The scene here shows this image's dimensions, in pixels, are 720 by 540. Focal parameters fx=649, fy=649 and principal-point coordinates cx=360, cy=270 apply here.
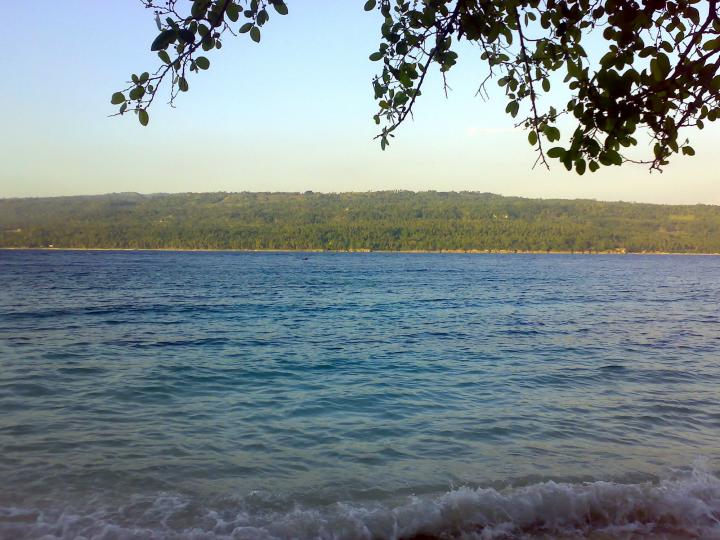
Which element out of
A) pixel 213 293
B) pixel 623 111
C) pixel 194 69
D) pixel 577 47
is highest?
pixel 577 47

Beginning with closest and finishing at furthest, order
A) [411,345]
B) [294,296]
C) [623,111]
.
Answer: [623,111]
[411,345]
[294,296]

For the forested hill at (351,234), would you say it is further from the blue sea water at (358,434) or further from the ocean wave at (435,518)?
the ocean wave at (435,518)

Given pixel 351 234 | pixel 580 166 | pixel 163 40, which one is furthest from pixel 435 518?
pixel 351 234

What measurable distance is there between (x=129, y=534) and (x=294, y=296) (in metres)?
35.9

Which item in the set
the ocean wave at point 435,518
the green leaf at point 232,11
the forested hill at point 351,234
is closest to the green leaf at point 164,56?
the green leaf at point 232,11

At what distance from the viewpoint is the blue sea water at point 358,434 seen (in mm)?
7242

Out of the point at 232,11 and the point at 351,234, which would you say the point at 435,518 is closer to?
the point at 232,11

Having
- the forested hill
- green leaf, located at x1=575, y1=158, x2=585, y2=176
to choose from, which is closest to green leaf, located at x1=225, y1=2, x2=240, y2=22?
green leaf, located at x1=575, y1=158, x2=585, y2=176

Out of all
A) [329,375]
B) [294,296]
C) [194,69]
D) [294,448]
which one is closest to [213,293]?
[294,296]

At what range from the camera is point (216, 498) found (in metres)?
7.75

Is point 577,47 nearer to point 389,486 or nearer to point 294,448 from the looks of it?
point 389,486

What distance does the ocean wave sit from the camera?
6.86 meters

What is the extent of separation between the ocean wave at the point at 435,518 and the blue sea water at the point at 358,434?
0.03 meters

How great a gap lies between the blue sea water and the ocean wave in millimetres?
25
